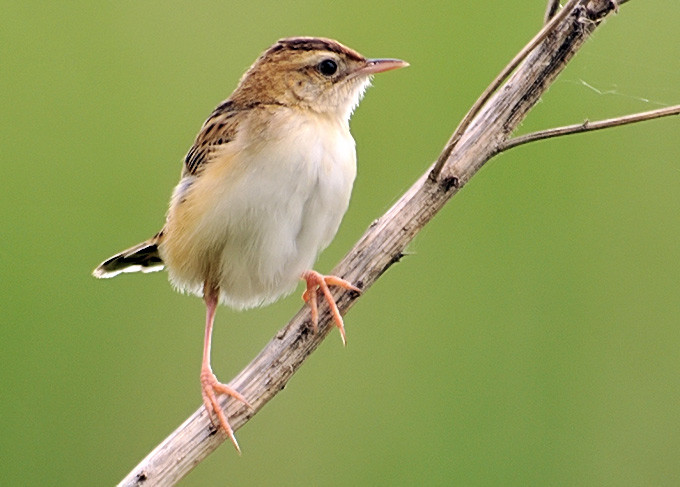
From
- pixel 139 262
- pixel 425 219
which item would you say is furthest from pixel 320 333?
pixel 139 262

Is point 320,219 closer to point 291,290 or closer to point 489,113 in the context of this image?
point 291,290

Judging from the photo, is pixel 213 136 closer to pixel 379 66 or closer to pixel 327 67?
pixel 327 67

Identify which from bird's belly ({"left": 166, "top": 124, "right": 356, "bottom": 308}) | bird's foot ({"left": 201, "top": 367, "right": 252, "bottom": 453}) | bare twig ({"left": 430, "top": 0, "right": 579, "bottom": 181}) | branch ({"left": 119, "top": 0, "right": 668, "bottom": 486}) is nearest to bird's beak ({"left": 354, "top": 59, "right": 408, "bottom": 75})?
bird's belly ({"left": 166, "top": 124, "right": 356, "bottom": 308})

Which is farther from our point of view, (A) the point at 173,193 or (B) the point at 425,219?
(A) the point at 173,193

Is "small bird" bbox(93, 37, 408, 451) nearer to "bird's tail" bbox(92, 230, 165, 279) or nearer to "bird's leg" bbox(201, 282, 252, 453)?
"bird's leg" bbox(201, 282, 252, 453)

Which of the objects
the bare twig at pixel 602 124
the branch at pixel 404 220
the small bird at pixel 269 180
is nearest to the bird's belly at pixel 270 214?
the small bird at pixel 269 180

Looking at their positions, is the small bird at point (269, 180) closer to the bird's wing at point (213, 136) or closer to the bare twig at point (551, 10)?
the bird's wing at point (213, 136)
